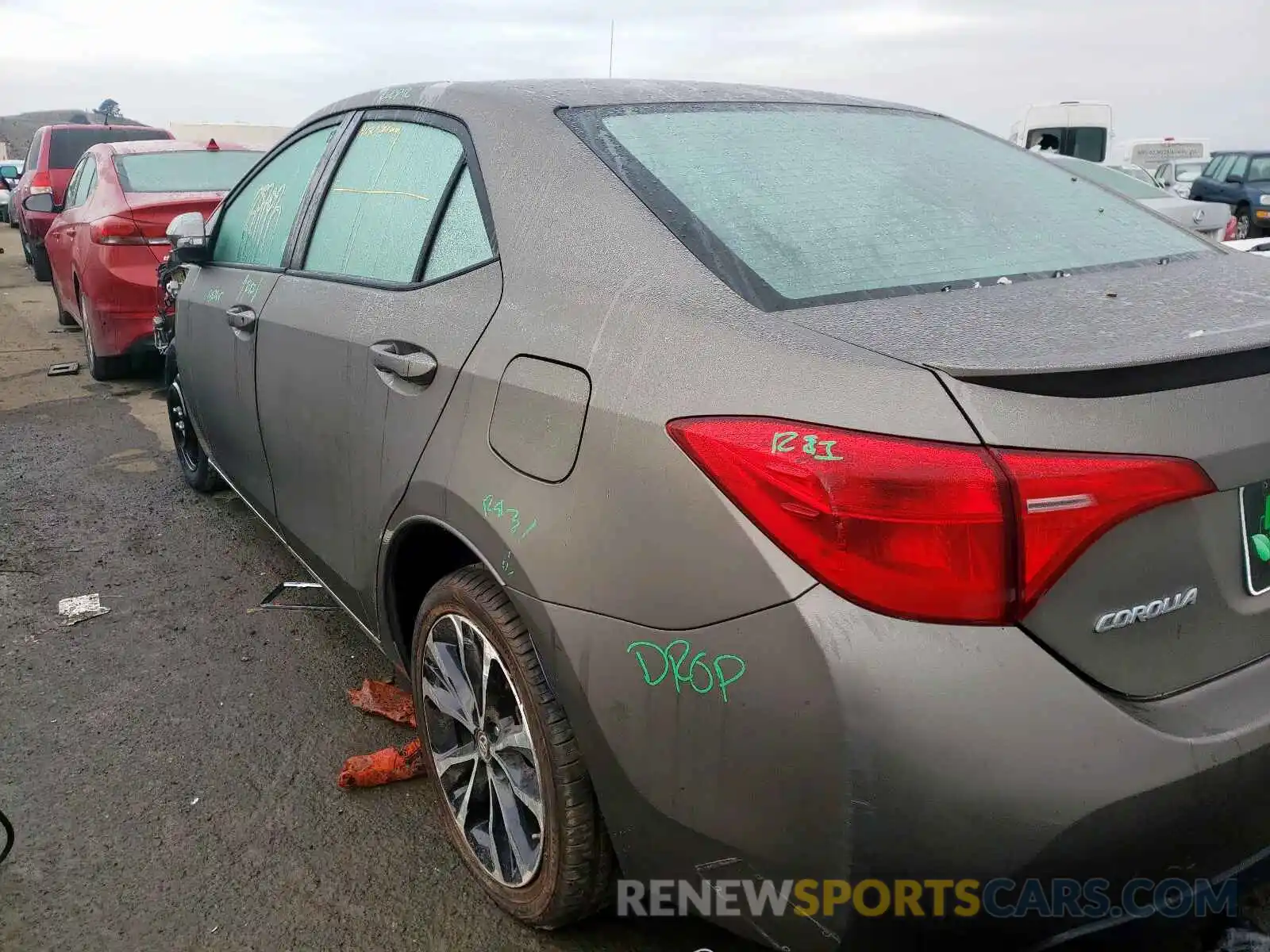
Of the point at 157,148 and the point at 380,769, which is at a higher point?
the point at 157,148

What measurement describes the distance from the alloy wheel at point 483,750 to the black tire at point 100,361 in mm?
5544

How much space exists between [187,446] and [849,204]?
3845mm

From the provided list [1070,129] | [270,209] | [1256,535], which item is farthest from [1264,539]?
[1070,129]

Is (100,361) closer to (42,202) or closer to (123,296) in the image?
(123,296)

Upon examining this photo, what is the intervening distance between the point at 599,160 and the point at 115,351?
228 inches

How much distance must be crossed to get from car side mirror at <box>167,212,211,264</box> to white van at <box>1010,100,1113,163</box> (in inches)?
759

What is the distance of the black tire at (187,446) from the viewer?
4672 millimetres

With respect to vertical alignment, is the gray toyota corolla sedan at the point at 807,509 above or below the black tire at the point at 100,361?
above

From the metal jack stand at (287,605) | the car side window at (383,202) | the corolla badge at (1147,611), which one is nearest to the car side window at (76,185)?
the metal jack stand at (287,605)

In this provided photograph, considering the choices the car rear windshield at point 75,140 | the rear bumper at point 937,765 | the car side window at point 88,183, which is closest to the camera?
the rear bumper at point 937,765

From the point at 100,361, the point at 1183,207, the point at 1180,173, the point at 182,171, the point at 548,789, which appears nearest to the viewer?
the point at 548,789

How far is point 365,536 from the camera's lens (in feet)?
8.09

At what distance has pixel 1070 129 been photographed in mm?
20031

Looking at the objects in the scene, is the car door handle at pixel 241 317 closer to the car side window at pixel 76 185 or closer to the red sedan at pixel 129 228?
the red sedan at pixel 129 228
